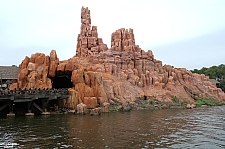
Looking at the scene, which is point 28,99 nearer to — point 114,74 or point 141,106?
point 141,106

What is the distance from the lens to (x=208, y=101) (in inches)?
2328

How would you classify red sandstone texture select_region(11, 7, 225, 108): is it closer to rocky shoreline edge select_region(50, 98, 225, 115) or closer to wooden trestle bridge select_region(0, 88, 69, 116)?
rocky shoreline edge select_region(50, 98, 225, 115)

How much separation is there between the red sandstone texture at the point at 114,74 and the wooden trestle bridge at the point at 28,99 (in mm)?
3197

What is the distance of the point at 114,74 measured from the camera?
55.8 metres

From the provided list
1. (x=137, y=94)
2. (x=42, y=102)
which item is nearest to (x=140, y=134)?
(x=42, y=102)

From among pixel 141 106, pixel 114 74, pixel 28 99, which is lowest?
pixel 141 106

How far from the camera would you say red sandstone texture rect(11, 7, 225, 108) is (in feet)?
137

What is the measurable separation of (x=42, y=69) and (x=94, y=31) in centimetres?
3805

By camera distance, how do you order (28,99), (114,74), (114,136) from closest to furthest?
(114,136) < (28,99) < (114,74)

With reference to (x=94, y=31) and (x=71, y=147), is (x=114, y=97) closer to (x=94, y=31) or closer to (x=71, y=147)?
(x=71, y=147)

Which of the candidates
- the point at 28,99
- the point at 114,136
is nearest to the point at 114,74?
the point at 28,99

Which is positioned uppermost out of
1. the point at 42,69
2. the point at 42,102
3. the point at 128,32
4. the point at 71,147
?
the point at 128,32

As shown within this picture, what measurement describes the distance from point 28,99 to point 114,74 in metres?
25.2

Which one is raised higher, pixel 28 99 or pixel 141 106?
pixel 28 99
